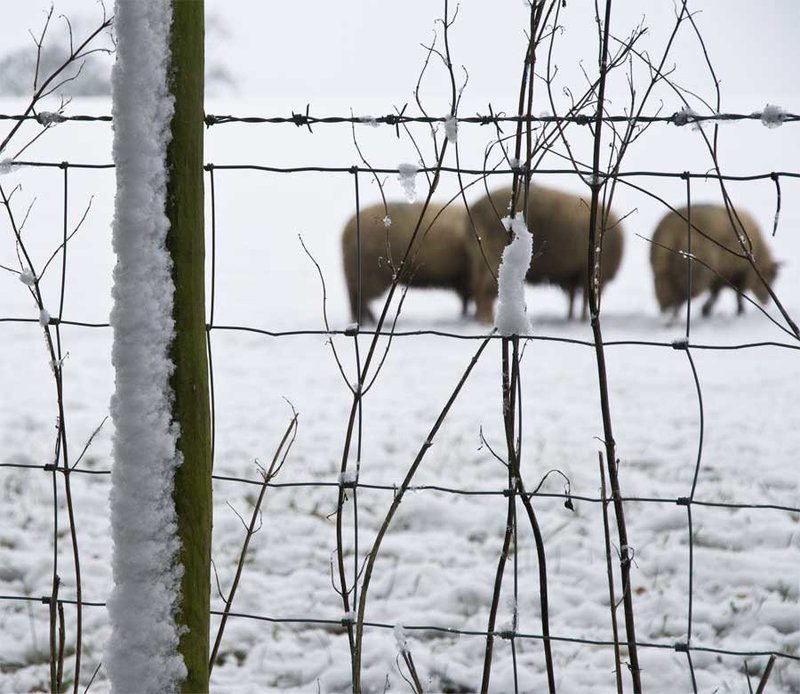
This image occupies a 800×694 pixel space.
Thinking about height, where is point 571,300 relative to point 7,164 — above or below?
below

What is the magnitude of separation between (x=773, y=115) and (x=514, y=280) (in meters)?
0.52

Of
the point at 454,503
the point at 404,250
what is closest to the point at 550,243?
the point at 404,250

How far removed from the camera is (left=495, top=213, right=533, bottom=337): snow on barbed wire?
1482 millimetres

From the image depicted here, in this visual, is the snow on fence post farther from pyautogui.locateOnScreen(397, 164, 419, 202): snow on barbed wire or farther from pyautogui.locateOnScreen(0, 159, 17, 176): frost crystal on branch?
pyautogui.locateOnScreen(0, 159, 17, 176): frost crystal on branch

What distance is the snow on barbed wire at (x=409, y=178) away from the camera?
159cm

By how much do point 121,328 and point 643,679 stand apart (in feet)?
6.10

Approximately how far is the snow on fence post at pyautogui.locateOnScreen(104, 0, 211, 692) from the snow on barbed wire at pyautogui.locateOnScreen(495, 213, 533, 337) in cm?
52

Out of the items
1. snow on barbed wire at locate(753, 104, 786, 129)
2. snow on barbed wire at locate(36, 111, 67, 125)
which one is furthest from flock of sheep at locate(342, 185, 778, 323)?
snow on barbed wire at locate(753, 104, 786, 129)

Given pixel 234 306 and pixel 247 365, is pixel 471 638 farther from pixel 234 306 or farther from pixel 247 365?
pixel 234 306

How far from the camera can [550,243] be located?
812 cm

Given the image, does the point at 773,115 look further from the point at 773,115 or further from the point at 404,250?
the point at 404,250

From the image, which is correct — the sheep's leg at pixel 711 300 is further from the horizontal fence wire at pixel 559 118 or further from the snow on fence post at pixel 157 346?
the snow on fence post at pixel 157 346

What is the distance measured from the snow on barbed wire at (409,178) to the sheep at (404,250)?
6.14 meters

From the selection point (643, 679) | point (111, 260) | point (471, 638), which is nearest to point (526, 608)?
point (471, 638)
